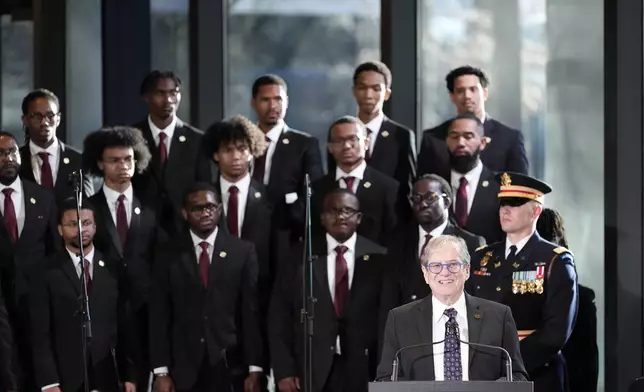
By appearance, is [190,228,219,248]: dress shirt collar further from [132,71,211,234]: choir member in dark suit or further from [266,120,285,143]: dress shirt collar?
[266,120,285,143]: dress shirt collar

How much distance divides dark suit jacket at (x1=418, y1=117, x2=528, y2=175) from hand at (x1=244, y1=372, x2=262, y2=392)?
146 cm

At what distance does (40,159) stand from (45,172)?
0.08m

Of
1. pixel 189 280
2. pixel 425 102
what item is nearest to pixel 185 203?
pixel 189 280

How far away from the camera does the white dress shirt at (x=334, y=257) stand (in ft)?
24.6

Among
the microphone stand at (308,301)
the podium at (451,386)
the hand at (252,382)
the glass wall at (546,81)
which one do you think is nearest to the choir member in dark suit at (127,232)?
the hand at (252,382)

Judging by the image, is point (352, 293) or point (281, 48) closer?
point (352, 293)

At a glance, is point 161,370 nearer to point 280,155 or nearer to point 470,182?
point 280,155

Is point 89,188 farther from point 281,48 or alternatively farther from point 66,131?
point 281,48

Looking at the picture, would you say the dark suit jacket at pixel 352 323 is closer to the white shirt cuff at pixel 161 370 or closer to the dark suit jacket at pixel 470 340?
the white shirt cuff at pixel 161 370

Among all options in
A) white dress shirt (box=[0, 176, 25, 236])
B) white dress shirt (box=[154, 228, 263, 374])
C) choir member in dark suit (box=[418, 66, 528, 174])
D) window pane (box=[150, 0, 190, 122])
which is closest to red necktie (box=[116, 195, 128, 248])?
white dress shirt (box=[154, 228, 263, 374])

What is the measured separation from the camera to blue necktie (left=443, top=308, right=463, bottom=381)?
5469 mm

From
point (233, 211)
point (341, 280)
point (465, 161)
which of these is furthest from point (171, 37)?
point (341, 280)

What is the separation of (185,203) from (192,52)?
2.21 meters

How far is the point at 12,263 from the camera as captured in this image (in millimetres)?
7715
